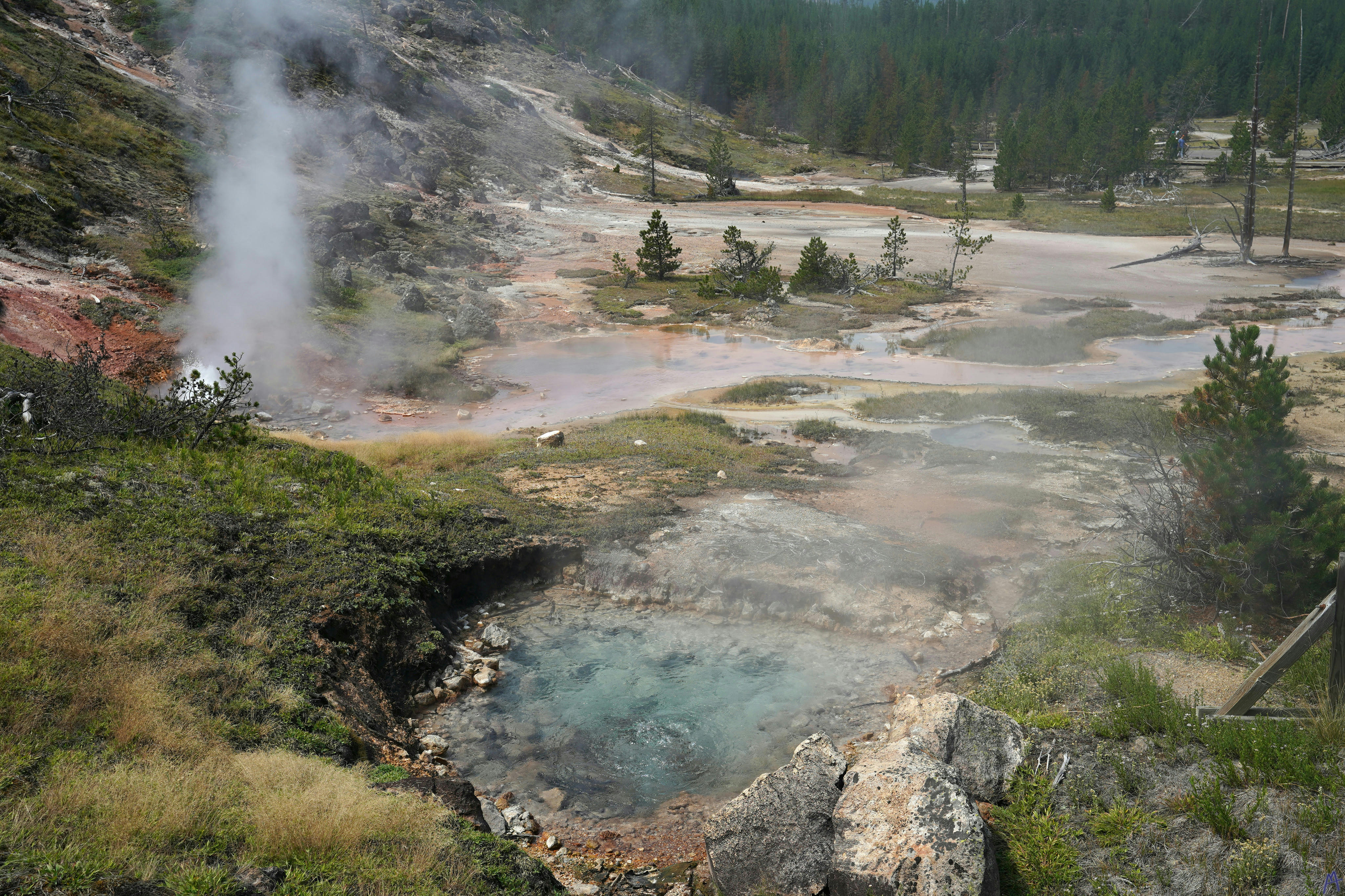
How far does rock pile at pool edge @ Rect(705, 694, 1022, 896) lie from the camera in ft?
17.6

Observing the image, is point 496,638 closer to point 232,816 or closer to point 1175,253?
point 232,816

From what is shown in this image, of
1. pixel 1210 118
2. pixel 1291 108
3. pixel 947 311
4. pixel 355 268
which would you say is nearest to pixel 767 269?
pixel 947 311

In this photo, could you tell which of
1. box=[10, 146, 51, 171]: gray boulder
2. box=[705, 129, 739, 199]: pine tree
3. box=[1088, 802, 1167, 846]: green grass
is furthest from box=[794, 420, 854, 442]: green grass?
box=[705, 129, 739, 199]: pine tree

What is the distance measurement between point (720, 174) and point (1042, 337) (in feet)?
148

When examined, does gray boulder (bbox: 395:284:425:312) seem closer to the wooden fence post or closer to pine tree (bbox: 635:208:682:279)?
pine tree (bbox: 635:208:682:279)

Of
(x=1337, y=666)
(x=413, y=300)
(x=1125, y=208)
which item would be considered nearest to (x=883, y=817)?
(x=1337, y=666)

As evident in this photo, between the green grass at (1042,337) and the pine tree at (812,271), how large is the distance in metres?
7.87

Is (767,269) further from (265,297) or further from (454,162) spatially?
(454,162)

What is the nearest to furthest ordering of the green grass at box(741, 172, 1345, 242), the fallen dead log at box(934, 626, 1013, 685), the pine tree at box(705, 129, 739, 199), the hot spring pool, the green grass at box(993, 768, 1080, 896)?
the green grass at box(993, 768, 1080, 896) < the hot spring pool < the fallen dead log at box(934, 626, 1013, 685) < the green grass at box(741, 172, 1345, 242) < the pine tree at box(705, 129, 739, 199)

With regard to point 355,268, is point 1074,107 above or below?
above

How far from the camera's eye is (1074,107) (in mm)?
74562

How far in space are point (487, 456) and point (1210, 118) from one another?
114 meters

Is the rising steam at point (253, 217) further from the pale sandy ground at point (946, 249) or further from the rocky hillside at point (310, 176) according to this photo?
the pale sandy ground at point (946, 249)

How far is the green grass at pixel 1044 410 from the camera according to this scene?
1753 centimetres
